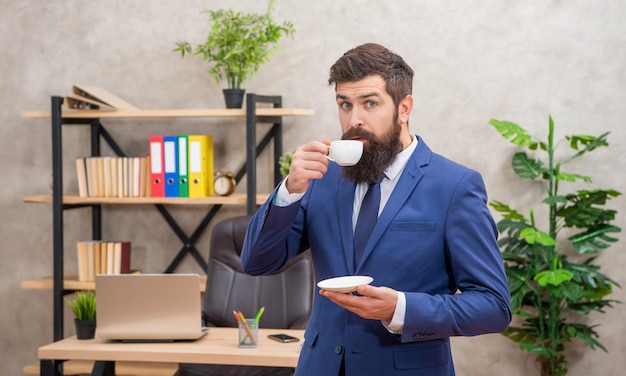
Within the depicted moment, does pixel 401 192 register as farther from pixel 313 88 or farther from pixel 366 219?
pixel 313 88

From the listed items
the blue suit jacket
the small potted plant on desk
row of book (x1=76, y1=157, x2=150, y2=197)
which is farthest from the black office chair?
the blue suit jacket

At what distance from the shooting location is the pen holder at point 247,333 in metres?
2.84

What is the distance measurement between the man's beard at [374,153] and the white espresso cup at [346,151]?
24mm

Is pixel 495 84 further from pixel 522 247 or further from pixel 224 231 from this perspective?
pixel 224 231

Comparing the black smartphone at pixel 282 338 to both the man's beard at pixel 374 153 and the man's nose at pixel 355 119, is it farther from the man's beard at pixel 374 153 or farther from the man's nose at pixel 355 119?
the man's nose at pixel 355 119

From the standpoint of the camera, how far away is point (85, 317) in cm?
307

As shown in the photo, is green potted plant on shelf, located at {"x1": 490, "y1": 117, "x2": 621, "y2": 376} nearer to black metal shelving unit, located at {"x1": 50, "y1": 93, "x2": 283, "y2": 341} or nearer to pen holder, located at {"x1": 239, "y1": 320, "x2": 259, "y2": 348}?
black metal shelving unit, located at {"x1": 50, "y1": 93, "x2": 283, "y2": 341}

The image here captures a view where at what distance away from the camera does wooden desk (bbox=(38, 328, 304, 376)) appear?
276 centimetres

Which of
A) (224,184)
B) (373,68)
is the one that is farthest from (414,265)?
(224,184)

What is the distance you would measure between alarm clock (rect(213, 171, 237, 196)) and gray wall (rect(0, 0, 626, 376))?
0.29 meters

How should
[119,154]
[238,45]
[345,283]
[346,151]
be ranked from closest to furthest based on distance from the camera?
[345,283]
[346,151]
[238,45]
[119,154]

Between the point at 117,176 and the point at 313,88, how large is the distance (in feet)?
3.71

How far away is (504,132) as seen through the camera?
3.91 metres

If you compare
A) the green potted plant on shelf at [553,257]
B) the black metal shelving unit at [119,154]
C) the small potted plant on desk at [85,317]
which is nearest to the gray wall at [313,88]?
the black metal shelving unit at [119,154]
